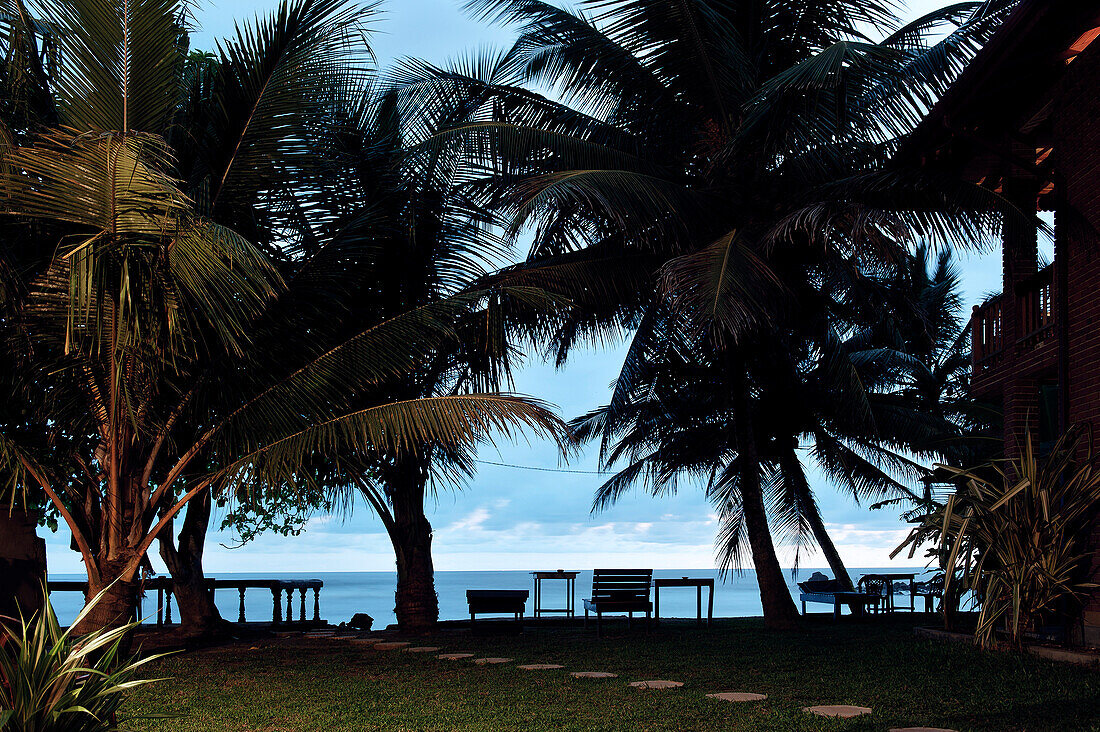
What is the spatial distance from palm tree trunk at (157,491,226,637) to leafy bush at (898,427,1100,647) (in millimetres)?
8506

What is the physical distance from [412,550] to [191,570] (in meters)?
2.82

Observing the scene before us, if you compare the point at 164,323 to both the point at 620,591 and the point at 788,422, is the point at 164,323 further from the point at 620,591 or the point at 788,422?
the point at 788,422

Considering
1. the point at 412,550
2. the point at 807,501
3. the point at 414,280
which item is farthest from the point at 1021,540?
the point at 807,501

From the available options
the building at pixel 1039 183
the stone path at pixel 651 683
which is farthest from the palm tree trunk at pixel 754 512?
the stone path at pixel 651 683

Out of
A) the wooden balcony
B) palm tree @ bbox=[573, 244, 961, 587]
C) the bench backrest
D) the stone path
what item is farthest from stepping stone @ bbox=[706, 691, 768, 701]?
palm tree @ bbox=[573, 244, 961, 587]

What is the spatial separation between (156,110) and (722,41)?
6.77 meters

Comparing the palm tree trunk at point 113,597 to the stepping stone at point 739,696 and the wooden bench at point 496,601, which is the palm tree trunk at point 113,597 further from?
the stepping stone at point 739,696

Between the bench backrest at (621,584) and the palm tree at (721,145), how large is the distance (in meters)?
1.88

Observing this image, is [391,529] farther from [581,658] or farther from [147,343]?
[147,343]

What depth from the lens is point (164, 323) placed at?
739 cm

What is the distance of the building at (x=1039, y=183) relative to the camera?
8984 millimetres

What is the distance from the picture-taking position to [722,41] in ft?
37.2

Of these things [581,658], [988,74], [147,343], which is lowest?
[581,658]

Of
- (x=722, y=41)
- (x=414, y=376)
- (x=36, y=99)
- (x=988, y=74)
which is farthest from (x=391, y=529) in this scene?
(x=988, y=74)
